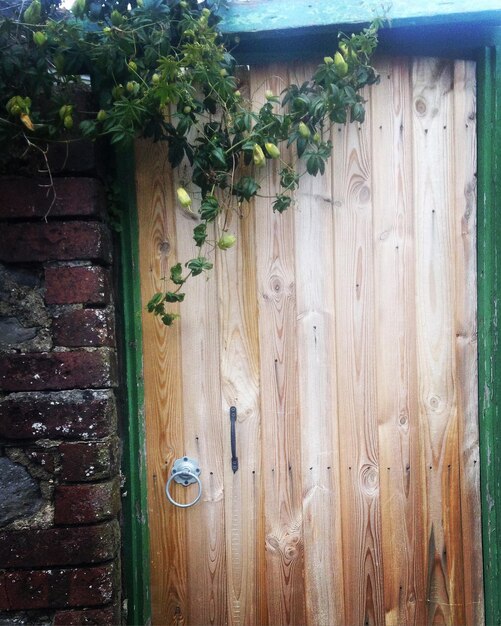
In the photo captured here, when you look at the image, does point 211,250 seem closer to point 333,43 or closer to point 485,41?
point 333,43

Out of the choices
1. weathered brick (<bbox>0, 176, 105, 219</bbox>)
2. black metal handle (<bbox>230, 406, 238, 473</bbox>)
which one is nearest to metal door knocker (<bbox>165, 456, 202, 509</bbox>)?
black metal handle (<bbox>230, 406, 238, 473</bbox>)

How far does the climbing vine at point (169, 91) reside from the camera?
4.29 ft

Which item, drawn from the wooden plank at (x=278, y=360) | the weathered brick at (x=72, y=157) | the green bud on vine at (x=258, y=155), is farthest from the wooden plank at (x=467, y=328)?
the weathered brick at (x=72, y=157)

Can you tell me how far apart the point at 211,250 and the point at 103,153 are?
43cm

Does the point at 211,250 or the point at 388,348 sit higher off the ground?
the point at 211,250

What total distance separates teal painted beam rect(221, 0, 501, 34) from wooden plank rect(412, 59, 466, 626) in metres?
0.17

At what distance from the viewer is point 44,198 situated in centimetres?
141

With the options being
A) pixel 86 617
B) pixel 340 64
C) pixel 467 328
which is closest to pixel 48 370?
pixel 86 617

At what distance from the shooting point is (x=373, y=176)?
1570 millimetres

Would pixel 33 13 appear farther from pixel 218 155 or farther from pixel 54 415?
pixel 54 415

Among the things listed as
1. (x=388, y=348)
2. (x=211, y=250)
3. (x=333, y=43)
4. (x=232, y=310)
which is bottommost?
(x=388, y=348)

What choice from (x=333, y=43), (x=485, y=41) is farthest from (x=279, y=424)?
(x=485, y=41)

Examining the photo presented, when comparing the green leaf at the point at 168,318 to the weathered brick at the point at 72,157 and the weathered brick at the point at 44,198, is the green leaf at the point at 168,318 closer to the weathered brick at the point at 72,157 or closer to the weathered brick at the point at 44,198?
the weathered brick at the point at 44,198

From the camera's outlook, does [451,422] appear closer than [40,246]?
No
